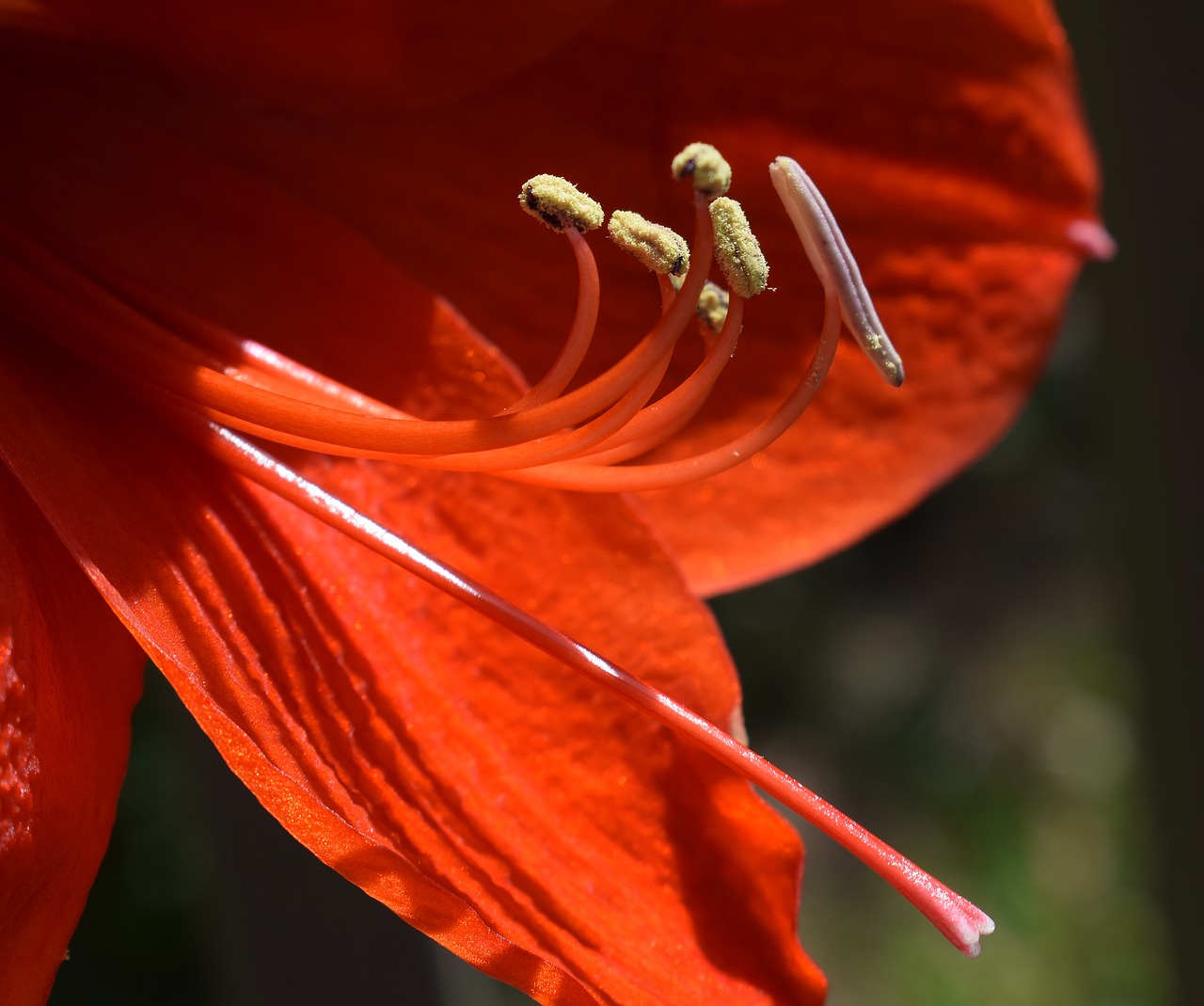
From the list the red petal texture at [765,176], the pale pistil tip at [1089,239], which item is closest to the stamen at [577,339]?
the red petal texture at [765,176]

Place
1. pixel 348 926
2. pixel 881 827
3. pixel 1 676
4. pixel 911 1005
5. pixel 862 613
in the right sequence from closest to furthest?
1. pixel 1 676
2. pixel 348 926
3. pixel 911 1005
4. pixel 881 827
5. pixel 862 613

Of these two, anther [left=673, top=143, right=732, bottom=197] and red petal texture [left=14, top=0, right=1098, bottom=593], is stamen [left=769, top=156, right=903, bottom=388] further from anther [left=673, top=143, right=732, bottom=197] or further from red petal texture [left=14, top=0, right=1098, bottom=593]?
red petal texture [left=14, top=0, right=1098, bottom=593]

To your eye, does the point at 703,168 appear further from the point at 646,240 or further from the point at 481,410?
the point at 481,410

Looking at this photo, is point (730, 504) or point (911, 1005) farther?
point (911, 1005)

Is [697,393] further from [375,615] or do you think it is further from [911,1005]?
[911,1005]

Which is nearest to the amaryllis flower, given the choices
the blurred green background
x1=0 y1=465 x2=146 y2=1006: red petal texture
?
x1=0 y1=465 x2=146 y2=1006: red petal texture

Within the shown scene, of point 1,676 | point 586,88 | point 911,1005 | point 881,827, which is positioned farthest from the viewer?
point 881,827

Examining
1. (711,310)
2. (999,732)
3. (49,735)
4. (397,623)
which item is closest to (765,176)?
(711,310)

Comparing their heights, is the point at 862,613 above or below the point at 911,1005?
above

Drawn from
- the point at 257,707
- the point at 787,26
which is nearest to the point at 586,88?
the point at 787,26
